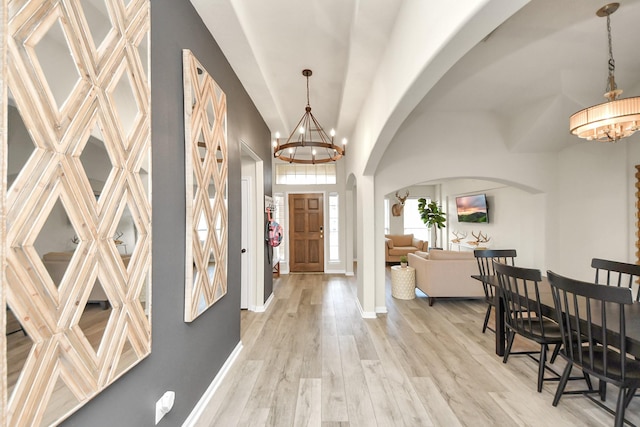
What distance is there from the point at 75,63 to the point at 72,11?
173mm

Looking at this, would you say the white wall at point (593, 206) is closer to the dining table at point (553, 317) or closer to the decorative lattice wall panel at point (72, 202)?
the dining table at point (553, 317)

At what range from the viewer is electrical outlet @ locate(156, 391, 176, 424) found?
1.55m

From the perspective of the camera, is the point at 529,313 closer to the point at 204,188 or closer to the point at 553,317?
the point at 553,317

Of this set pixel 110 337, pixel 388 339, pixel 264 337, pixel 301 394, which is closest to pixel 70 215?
pixel 110 337

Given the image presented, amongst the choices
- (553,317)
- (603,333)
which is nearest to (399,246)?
(553,317)

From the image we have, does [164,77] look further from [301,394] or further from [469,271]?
[469,271]

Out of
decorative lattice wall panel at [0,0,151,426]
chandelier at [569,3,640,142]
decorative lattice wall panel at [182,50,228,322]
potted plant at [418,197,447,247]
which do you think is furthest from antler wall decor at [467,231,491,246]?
decorative lattice wall panel at [0,0,151,426]

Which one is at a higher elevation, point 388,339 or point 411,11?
point 411,11

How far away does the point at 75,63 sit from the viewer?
1.01 meters

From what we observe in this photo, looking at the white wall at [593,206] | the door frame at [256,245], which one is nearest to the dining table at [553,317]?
the white wall at [593,206]

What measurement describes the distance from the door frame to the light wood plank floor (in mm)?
329

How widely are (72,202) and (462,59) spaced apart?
328cm

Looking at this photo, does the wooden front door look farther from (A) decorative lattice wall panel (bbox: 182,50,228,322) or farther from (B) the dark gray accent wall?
(B) the dark gray accent wall

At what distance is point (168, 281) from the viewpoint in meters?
1.65
